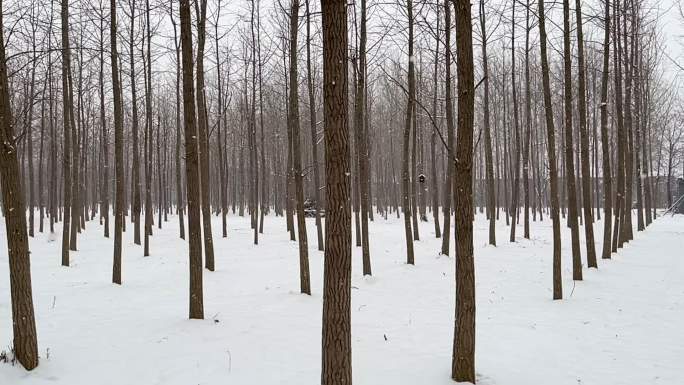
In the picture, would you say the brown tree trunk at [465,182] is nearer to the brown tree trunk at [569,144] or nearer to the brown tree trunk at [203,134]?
the brown tree trunk at [569,144]

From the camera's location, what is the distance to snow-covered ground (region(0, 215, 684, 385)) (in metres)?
5.00

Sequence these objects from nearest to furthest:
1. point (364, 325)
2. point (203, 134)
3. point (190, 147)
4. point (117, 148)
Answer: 1. point (190, 147)
2. point (364, 325)
3. point (117, 148)
4. point (203, 134)

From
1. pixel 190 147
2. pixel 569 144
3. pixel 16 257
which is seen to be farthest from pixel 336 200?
pixel 569 144

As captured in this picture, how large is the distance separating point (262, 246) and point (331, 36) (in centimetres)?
1459

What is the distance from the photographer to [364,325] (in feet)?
23.6

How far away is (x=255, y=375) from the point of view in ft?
16.2

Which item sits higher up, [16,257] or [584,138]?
[584,138]

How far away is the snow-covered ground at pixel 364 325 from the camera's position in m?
5.00

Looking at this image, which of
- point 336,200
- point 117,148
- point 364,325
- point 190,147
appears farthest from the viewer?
point 117,148

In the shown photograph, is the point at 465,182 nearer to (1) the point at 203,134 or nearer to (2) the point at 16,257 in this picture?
(2) the point at 16,257

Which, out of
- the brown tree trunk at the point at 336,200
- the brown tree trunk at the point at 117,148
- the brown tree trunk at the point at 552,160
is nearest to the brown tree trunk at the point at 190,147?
the brown tree trunk at the point at 117,148

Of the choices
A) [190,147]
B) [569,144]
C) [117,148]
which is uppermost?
[117,148]

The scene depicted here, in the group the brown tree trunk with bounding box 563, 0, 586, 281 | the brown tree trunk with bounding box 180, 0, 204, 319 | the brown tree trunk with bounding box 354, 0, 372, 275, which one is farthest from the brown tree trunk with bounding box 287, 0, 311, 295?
the brown tree trunk with bounding box 563, 0, 586, 281

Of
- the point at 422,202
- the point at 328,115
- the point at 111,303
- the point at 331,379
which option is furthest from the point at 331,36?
the point at 422,202
